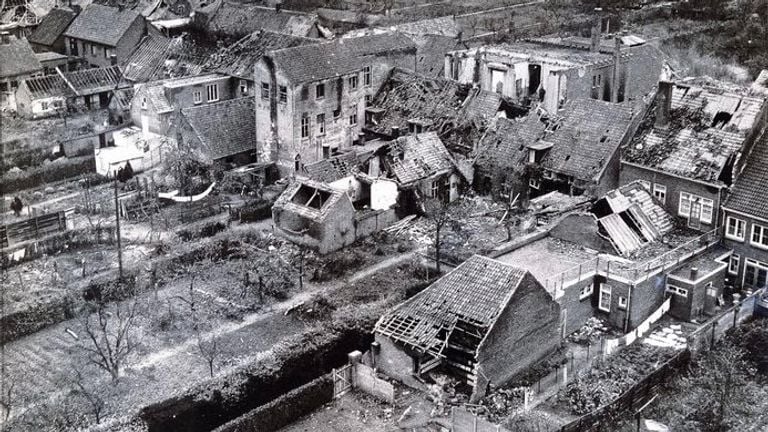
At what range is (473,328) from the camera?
36.0 m

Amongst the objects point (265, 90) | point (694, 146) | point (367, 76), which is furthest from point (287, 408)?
point (367, 76)

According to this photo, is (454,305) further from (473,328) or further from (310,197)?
(310,197)

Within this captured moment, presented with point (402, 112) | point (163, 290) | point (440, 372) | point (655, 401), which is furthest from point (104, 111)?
point (655, 401)

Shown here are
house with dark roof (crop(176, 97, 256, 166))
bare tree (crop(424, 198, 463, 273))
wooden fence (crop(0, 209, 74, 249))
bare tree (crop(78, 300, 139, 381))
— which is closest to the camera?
bare tree (crop(78, 300, 139, 381))

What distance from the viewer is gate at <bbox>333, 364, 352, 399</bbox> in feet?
120

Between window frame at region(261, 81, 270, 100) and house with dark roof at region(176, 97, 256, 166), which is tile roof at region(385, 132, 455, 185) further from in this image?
house with dark roof at region(176, 97, 256, 166)

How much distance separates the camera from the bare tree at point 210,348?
126 ft

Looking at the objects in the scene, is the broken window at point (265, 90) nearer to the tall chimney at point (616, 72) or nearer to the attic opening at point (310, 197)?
the attic opening at point (310, 197)

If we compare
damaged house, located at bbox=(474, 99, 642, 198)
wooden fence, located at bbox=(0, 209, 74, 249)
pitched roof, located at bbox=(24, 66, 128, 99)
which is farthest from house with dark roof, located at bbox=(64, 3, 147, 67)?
damaged house, located at bbox=(474, 99, 642, 198)

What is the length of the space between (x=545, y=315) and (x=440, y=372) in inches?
→ 205

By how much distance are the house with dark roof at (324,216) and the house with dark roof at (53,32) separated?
145 feet

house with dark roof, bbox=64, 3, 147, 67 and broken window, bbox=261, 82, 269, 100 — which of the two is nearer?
broken window, bbox=261, 82, 269, 100

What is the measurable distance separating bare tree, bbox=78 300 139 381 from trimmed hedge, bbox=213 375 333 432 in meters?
7.13

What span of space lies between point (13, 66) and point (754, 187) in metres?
58.2
